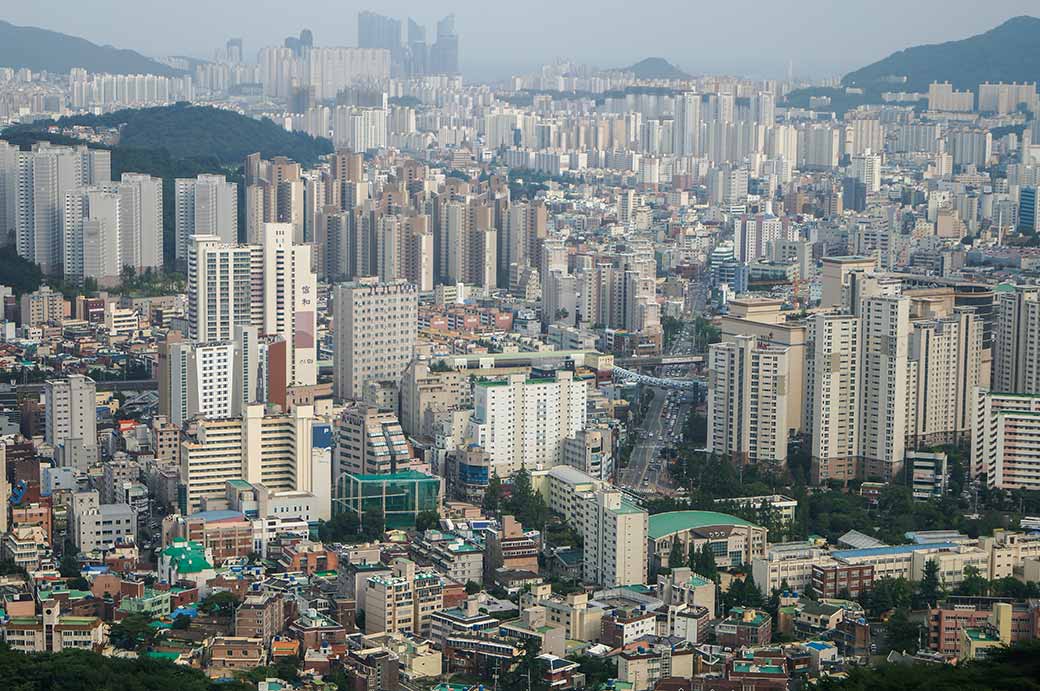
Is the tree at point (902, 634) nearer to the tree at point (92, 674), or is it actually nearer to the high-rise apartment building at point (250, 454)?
the tree at point (92, 674)

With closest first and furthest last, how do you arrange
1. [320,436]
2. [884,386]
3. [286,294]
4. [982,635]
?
[982,635] < [320,436] < [884,386] < [286,294]

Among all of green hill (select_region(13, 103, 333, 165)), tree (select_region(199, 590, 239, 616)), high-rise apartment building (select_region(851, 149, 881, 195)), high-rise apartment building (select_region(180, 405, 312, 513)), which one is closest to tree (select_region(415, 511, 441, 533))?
high-rise apartment building (select_region(180, 405, 312, 513))

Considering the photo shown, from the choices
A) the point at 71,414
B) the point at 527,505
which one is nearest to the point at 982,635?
the point at 527,505

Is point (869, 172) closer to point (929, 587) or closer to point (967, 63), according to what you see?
point (967, 63)

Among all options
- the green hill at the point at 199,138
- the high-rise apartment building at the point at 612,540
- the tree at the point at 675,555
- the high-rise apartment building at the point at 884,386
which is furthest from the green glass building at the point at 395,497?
the green hill at the point at 199,138

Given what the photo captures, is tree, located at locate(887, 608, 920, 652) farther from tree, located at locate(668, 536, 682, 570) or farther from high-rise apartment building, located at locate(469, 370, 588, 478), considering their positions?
high-rise apartment building, located at locate(469, 370, 588, 478)

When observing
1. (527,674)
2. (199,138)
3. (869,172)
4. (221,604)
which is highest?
(199,138)

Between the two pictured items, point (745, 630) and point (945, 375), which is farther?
point (945, 375)

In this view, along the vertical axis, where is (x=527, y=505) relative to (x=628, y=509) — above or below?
below
